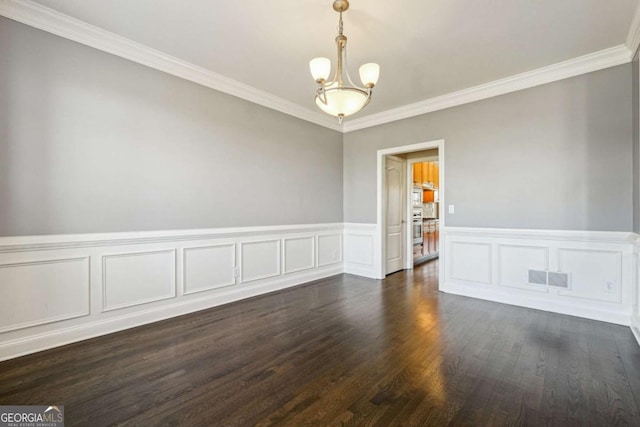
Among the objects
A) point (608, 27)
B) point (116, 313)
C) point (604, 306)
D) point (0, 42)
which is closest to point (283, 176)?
point (116, 313)

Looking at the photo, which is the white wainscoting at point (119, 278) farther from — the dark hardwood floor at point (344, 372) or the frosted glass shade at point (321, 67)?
the frosted glass shade at point (321, 67)

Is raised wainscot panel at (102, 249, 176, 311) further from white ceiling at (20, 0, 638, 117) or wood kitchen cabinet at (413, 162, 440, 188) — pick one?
wood kitchen cabinet at (413, 162, 440, 188)

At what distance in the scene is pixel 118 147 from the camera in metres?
2.93

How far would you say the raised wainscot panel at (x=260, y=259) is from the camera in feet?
13.3

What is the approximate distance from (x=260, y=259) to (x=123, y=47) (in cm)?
288

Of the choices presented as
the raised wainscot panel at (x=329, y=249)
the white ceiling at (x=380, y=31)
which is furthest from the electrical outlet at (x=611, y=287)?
the raised wainscot panel at (x=329, y=249)

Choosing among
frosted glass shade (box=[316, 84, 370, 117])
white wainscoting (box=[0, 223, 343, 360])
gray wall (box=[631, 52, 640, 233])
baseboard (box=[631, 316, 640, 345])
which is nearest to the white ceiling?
gray wall (box=[631, 52, 640, 233])

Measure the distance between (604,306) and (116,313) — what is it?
515 centimetres

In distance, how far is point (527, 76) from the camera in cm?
359

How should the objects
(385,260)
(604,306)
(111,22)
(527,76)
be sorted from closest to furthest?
A: 1. (111,22)
2. (604,306)
3. (527,76)
4. (385,260)

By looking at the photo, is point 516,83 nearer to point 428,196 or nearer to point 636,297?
point 636,297

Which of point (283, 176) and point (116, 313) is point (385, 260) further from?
point (116, 313)

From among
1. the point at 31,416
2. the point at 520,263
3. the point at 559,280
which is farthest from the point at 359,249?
the point at 31,416

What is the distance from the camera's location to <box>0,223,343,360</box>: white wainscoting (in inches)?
96.4
